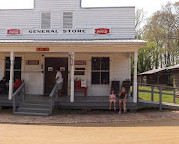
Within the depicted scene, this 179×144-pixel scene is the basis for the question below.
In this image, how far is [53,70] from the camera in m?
13.4

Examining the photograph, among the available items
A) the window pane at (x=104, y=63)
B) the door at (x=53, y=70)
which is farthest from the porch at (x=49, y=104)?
the window pane at (x=104, y=63)

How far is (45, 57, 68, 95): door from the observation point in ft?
43.7

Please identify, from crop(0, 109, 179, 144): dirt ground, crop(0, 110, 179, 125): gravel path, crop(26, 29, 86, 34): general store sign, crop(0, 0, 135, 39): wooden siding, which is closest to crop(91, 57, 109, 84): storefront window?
crop(0, 0, 135, 39): wooden siding

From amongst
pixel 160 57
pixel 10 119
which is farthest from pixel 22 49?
pixel 160 57

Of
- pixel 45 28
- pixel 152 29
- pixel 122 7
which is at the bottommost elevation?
pixel 45 28

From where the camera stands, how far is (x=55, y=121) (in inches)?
353

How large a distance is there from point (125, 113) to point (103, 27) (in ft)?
17.7

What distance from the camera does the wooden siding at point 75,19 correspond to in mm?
13242

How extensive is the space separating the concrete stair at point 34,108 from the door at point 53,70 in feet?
8.08

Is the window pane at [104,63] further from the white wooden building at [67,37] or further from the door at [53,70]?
the door at [53,70]

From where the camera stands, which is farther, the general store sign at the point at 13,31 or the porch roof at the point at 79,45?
the general store sign at the point at 13,31

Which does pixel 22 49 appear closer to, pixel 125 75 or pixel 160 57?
pixel 125 75

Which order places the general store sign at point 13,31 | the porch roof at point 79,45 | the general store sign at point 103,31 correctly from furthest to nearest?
1. the general store sign at point 13,31
2. the general store sign at point 103,31
3. the porch roof at point 79,45

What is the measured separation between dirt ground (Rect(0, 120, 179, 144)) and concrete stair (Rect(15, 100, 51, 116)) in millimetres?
1973
